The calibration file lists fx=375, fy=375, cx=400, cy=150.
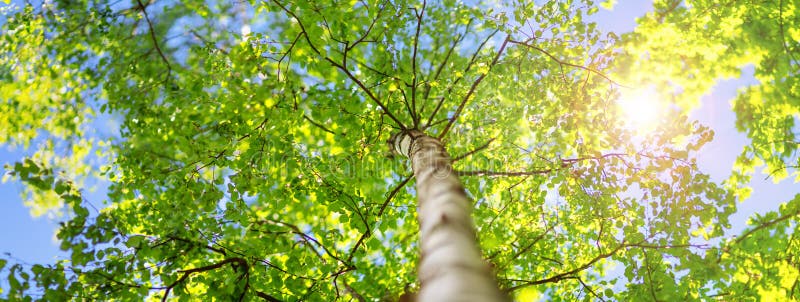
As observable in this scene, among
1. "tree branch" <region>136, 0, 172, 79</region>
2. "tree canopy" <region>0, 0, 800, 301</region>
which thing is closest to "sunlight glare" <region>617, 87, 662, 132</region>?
"tree canopy" <region>0, 0, 800, 301</region>

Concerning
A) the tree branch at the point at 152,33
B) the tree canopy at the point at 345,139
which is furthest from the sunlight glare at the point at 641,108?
the tree branch at the point at 152,33

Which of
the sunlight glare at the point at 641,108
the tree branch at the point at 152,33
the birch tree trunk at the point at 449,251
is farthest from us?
the sunlight glare at the point at 641,108

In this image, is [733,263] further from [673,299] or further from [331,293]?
[331,293]

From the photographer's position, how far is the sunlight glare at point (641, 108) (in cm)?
461

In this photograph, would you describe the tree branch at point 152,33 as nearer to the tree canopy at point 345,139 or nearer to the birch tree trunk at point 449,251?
the tree canopy at point 345,139

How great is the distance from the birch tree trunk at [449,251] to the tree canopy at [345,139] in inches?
83.3

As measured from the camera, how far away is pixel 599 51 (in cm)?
491

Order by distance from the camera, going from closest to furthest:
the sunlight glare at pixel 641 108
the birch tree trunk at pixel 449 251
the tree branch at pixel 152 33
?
the birch tree trunk at pixel 449 251, the tree branch at pixel 152 33, the sunlight glare at pixel 641 108

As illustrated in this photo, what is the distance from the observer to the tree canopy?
3646mm

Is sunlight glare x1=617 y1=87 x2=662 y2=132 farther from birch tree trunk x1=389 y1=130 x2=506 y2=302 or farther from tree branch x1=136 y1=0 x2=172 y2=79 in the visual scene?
tree branch x1=136 y1=0 x2=172 y2=79

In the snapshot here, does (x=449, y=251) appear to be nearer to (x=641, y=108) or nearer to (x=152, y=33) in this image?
(x=152, y=33)

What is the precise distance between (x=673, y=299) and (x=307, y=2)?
16.3 feet

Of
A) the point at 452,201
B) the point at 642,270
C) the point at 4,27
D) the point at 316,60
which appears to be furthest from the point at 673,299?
the point at 4,27

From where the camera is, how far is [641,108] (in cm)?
485
